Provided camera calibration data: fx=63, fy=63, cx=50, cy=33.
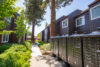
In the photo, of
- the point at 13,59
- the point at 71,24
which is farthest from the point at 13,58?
the point at 71,24

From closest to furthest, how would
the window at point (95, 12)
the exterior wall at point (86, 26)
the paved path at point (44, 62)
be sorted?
Result: the paved path at point (44, 62)
the window at point (95, 12)
the exterior wall at point (86, 26)

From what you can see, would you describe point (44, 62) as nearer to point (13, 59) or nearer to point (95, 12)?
point (13, 59)

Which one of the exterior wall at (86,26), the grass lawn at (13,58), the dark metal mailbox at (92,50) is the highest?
the exterior wall at (86,26)

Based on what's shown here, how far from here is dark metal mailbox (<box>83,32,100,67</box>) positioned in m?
1.86

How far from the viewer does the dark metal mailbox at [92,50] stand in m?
1.86

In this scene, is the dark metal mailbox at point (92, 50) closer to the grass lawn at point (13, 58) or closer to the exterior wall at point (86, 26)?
the grass lawn at point (13, 58)

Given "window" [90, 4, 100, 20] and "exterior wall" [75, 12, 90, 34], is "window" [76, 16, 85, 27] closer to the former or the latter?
"exterior wall" [75, 12, 90, 34]

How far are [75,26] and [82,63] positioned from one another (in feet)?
35.7

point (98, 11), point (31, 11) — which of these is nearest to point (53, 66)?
point (98, 11)

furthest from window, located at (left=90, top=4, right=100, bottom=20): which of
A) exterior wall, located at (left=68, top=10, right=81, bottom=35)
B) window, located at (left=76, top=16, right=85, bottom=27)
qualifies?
exterior wall, located at (left=68, top=10, right=81, bottom=35)

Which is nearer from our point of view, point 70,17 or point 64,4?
point 64,4

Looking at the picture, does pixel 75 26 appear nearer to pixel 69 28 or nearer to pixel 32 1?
pixel 69 28

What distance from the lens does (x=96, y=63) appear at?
6.11 ft

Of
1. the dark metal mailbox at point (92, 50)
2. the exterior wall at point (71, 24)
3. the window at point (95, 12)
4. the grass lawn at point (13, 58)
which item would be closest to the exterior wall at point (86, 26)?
the exterior wall at point (71, 24)
